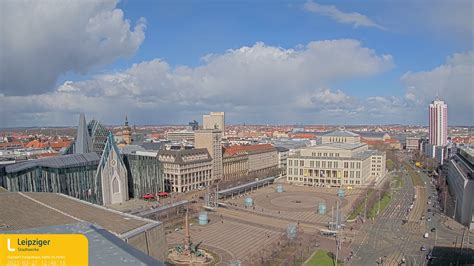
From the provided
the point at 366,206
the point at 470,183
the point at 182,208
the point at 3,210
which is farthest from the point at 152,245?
the point at 470,183

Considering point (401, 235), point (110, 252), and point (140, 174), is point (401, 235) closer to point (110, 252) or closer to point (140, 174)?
point (110, 252)

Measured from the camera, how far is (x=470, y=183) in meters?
79.0

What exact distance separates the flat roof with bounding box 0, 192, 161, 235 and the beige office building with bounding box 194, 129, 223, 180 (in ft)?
238

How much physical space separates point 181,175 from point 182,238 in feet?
151

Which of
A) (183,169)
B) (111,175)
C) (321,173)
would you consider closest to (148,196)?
(111,175)

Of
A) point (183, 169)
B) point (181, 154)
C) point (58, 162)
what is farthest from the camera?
point (181, 154)

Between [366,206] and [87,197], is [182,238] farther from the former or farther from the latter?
[366,206]

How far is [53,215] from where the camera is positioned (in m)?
48.0

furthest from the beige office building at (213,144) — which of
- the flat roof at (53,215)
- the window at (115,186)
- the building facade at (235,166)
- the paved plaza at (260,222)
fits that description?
the flat roof at (53,215)

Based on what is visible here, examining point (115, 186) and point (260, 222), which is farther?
point (115, 186)

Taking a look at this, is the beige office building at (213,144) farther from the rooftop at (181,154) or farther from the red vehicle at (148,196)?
the red vehicle at (148,196)

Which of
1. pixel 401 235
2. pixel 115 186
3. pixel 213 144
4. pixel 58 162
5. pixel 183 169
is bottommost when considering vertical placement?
pixel 401 235

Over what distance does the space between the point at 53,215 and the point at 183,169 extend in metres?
67.6

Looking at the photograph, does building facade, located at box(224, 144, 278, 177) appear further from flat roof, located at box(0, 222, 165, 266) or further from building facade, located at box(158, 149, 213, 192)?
flat roof, located at box(0, 222, 165, 266)
